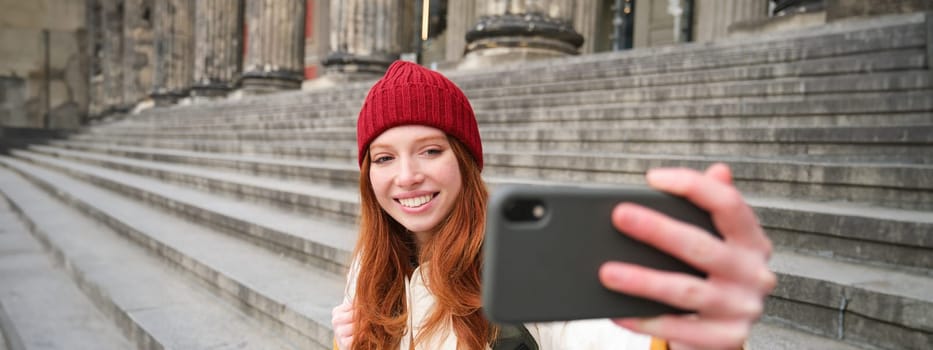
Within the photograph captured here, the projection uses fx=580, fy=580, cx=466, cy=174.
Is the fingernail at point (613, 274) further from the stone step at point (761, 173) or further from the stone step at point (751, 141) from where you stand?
the stone step at point (751, 141)

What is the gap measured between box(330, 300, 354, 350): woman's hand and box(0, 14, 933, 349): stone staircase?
42.6 inches

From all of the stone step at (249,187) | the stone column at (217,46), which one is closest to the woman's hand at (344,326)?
the stone step at (249,187)

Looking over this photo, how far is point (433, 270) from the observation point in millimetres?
987

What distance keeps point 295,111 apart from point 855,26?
21.6ft

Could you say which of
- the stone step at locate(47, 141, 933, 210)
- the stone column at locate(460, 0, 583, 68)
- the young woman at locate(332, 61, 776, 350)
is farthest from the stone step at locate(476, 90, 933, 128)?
the young woman at locate(332, 61, 776, 350)

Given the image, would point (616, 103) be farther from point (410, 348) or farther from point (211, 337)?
point (410, 348)

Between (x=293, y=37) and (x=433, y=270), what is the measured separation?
503 inches

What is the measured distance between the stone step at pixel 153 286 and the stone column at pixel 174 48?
1329 cm

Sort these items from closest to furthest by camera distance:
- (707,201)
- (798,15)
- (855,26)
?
1. (707,201)
2. (855,26)
3. (798,15)

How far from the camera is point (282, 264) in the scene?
3.04m

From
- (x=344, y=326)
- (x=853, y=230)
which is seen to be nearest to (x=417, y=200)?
(x=344, y=326)

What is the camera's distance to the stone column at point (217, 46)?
1511 centimetres

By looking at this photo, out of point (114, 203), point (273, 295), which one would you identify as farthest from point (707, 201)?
point (114, 203)

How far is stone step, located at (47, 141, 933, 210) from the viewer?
2211 mm
